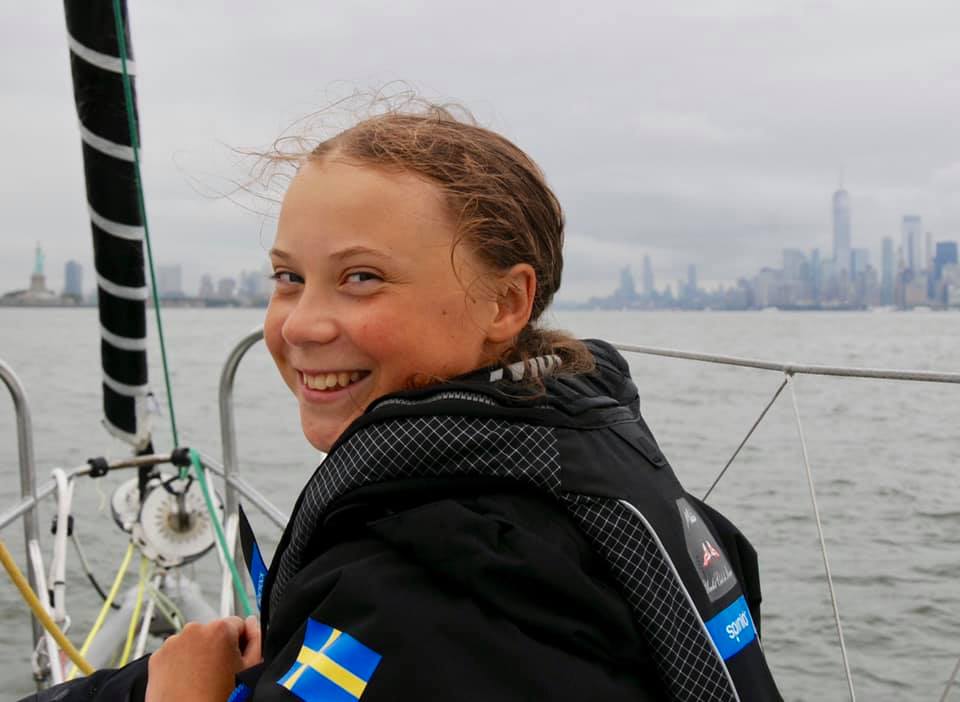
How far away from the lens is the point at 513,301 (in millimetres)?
1185

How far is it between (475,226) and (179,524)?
8.98 feet

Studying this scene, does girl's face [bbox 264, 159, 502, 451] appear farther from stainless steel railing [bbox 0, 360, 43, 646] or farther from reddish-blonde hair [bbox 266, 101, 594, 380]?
stainless steel railing [bbox 0, 360, 43, 646]

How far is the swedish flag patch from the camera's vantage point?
0.84m

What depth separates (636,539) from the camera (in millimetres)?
957

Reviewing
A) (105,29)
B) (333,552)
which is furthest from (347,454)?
(105,29)

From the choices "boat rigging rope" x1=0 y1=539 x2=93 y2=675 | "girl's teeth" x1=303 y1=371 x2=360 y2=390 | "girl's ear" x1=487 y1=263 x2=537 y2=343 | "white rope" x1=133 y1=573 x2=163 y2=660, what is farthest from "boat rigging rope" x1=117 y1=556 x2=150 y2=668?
"girl's ear" x1=487 y1=263 x2=537 y2=343

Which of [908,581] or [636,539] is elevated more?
[636,539]

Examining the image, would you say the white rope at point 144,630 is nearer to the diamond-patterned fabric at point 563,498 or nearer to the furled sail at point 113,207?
the furled sail at point 113,207

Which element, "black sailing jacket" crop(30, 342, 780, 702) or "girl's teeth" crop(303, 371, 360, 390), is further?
"girl's teeth" crop(303, 371, 360, 390)

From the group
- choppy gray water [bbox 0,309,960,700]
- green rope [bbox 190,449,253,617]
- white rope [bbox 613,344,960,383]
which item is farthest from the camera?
choppy gray water [bbox 0,309,960,700]

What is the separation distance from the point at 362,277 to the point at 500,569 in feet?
1.28

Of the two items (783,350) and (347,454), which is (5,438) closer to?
(347,454)

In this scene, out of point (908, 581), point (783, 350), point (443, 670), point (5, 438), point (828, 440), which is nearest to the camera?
point (443, 670)

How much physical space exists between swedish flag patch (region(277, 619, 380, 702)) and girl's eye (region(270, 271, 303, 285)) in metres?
0.46
